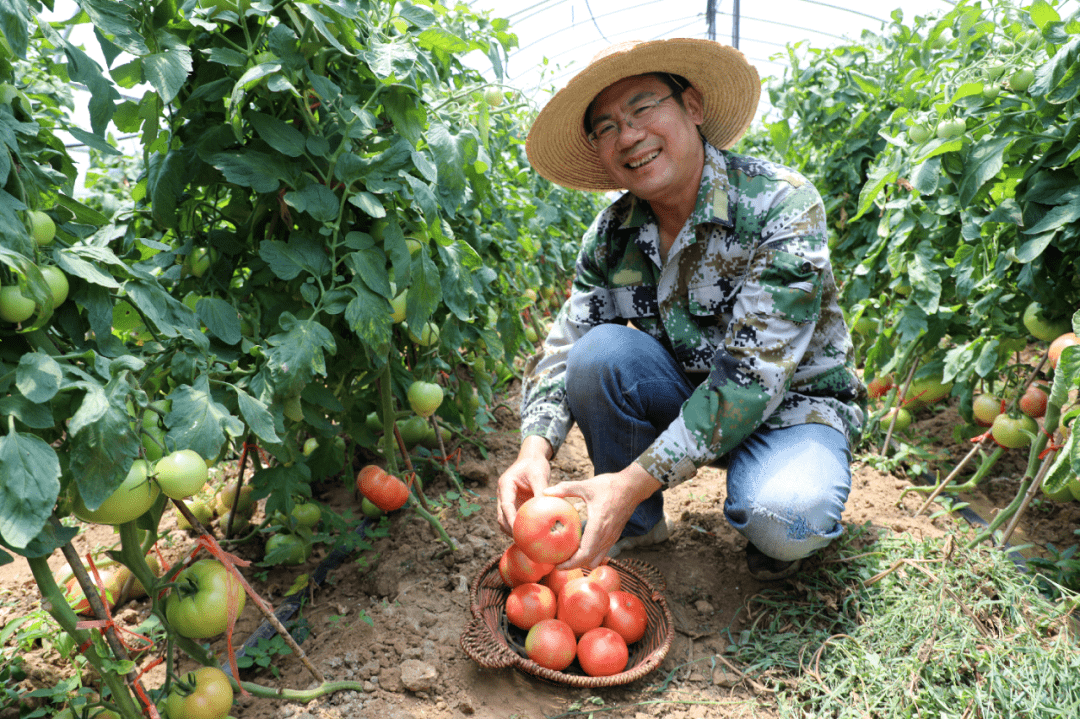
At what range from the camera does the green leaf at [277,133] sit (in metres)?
1.37

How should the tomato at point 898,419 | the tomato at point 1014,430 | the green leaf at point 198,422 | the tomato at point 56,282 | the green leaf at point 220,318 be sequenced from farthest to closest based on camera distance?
1. the tomato at point 898,419
2. the tomato at point 1014,430
3. the green leaf at point 220,318
4. the green leaf at point 198,422
5. the tomato at point 56,282

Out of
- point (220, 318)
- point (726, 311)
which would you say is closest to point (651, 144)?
point (726, 311)

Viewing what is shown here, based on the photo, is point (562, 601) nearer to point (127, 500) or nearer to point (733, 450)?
point (733, 450)

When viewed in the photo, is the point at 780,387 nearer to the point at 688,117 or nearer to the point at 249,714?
the point at 688,117

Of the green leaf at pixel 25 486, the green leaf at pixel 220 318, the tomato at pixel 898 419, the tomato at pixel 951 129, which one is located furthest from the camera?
the tomato at pixel 898 419

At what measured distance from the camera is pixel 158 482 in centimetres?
108

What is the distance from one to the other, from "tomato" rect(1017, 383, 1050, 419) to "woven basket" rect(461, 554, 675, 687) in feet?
4.08

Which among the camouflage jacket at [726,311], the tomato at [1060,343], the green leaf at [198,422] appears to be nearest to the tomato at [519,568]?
the camouflage jacket at [726,311]

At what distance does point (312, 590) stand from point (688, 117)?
5.52 feet

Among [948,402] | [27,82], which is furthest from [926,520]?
[27,82]

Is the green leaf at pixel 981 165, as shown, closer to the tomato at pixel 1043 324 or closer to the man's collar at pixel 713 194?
the tomato at pixel 1043 324

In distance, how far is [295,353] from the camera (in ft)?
4.40

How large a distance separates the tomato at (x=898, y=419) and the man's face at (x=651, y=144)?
1434mm

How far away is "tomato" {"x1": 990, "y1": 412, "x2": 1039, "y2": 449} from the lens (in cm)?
203
